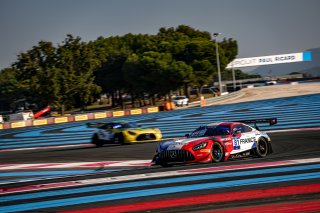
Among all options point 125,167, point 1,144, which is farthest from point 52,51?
point 125,167

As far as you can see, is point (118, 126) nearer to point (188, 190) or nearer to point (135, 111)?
point (188, 190)

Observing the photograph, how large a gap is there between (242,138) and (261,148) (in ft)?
3.49

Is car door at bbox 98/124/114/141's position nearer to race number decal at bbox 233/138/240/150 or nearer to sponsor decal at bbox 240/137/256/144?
sponsor decal at bbox 240/137/256/144

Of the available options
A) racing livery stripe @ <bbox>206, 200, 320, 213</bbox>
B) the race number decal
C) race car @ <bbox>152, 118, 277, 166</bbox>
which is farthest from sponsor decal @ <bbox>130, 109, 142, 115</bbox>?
racing livery stripe @ <bbox>206, 200, 320, 213</bbox>

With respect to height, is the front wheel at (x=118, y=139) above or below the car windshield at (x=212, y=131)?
below

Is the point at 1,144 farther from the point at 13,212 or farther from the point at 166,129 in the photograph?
the point at 13,212

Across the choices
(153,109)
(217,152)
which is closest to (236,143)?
(217,152)

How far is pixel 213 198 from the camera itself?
8602 mm

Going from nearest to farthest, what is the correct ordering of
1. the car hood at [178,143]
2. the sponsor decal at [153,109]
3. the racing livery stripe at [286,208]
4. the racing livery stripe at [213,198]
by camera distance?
the racing livery stripe at [286,208] → the racing livery stripe at [213,198] → the car hood at [178,143] → the sponsor decal at [153,109]

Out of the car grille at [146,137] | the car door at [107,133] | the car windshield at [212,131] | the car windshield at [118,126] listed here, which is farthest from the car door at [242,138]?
the car door at [107,133]

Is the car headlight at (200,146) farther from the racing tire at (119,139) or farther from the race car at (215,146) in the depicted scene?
the racing tire at (119,139)

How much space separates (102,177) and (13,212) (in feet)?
12.9

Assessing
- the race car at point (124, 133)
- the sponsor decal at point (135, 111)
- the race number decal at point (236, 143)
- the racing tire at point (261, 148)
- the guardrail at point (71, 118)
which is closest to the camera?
the race number decal at point (236, 143)

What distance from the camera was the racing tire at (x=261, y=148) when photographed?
1509 cm
